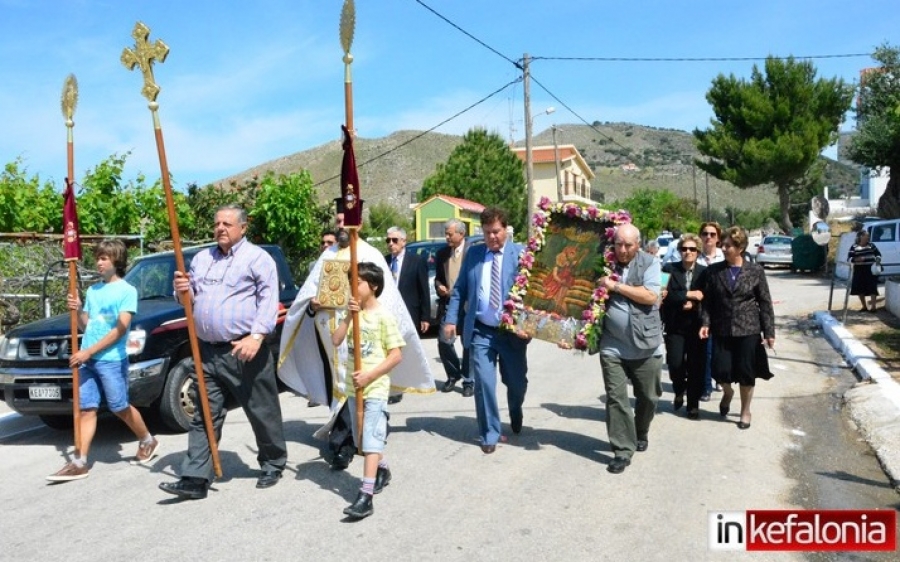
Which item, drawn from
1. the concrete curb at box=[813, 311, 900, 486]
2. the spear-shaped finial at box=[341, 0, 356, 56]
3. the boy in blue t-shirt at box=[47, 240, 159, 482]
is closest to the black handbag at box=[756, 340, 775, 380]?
the concrete curb at box=[813, 311, 900, 486]

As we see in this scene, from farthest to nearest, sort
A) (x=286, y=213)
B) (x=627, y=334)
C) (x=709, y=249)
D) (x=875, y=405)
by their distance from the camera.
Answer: (x=286, y=213), (x=709, y=249), (x=875, y=405), (x=627, y=334)

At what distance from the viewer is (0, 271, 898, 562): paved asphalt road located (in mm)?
4879

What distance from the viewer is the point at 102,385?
6664 millimetres

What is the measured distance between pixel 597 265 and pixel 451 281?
3376 millimetres

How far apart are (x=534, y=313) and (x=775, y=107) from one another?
37.7 m

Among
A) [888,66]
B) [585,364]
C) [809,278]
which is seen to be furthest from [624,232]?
[888,66]

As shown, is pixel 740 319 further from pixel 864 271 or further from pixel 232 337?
pixel 864 271

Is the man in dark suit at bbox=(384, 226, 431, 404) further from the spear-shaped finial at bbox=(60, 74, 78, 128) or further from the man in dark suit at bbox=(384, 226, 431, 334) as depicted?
the spear-shaped finial at bbox=(60, 74, 78, 128)

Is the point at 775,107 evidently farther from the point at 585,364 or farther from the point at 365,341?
the point at 365,341

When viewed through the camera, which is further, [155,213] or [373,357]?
[155,213]

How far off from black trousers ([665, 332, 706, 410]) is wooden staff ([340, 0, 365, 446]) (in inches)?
156

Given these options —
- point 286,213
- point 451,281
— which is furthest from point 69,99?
point 286,213

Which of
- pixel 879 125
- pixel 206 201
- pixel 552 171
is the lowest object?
pixel 206 201

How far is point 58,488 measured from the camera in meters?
6.29
